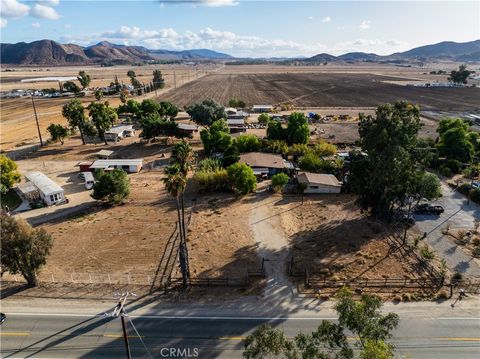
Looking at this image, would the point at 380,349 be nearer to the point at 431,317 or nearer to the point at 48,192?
the point at 431,317

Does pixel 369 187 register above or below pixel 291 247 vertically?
above

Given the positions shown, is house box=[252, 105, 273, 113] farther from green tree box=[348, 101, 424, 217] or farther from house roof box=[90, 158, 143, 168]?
green tree box=[348, 101, 424, 217]

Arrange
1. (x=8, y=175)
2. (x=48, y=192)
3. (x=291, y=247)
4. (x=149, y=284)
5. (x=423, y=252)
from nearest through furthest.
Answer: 1. (x=149, y=284)
2. (x=423, y=252)
3. (x=291, y=247)
4. (x=48, y=192)
5. (x=8, y=175)

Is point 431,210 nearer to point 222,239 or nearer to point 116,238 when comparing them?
point 222,239

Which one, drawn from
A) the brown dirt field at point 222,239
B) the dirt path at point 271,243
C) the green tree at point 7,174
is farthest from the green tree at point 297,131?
the green tree at point 7,174

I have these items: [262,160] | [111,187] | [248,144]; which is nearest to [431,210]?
[262,160]

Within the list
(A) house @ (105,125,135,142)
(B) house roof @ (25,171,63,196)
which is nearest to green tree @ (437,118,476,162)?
(B) house roof @ (25,171,63,196)

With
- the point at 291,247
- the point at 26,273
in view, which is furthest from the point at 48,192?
the point at 291,247
